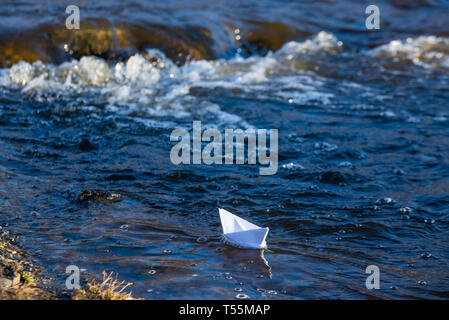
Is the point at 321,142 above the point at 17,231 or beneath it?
above

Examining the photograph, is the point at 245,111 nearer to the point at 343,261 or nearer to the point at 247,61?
the point at 247,61

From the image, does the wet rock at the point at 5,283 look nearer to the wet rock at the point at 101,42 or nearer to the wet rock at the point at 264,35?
the wet rock at the point at 101,42

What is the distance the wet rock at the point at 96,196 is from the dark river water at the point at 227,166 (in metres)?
0.02

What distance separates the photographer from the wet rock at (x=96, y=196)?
4.16 metres

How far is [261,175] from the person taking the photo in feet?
16.5

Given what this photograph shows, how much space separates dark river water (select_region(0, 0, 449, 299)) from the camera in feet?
11.0

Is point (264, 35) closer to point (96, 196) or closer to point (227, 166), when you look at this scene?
point (227, 166)

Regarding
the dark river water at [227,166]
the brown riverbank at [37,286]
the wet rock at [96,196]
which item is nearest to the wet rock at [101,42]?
the dark river water at [227,166]

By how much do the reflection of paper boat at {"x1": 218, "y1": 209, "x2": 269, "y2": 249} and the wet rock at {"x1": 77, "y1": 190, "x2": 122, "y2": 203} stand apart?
45.8 inches

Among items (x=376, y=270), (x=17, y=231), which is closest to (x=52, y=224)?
(x=17, y=231)

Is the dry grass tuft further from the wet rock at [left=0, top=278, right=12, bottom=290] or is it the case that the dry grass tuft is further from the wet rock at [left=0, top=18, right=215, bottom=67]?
the wet rock at [left=0, top=18, right=215, bottom=67]

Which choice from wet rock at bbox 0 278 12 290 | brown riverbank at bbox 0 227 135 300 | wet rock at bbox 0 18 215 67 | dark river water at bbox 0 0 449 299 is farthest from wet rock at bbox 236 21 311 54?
wet rock at bbox 0 278 12 290
